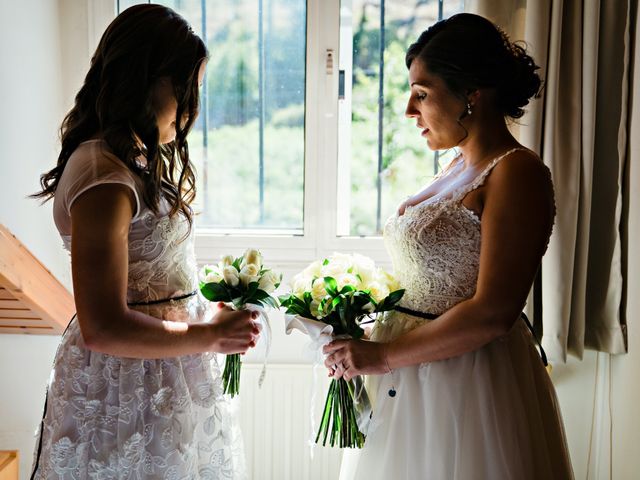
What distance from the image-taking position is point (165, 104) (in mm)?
1384

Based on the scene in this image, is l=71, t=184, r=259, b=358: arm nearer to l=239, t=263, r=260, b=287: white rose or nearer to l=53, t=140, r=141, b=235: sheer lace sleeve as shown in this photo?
l=53, t=140, r=141, b=235: sheer lace sleeve

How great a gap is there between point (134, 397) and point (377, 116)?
63.4 inches

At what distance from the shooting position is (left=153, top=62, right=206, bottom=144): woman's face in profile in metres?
1.36

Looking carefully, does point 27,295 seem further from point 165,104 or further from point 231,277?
point 165,104

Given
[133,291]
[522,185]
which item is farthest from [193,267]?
[522,185]

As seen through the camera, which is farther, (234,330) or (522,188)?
(234,330)

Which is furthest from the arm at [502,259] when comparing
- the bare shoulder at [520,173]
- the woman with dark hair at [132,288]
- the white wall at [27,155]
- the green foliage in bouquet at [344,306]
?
the white wall at [27,155]

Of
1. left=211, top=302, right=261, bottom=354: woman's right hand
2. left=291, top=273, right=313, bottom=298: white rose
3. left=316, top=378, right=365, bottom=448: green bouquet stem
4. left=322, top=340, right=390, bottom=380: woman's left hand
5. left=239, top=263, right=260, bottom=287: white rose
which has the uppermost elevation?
left=239, top=263, right=260, bottom=287: white rose

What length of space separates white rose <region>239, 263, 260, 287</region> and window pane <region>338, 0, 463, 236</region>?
1.14 metres

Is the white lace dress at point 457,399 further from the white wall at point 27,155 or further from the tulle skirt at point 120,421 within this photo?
the white wall at point 27,155

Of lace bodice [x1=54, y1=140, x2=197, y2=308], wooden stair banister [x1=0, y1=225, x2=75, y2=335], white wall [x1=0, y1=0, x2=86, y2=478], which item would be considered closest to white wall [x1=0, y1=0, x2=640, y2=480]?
white wall [x1=0, y1=0, x2=86, y2=478]

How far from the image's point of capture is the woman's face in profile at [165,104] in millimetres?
1363

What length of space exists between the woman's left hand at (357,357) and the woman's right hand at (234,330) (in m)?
0.20

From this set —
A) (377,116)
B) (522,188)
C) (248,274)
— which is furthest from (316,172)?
(522,188)
